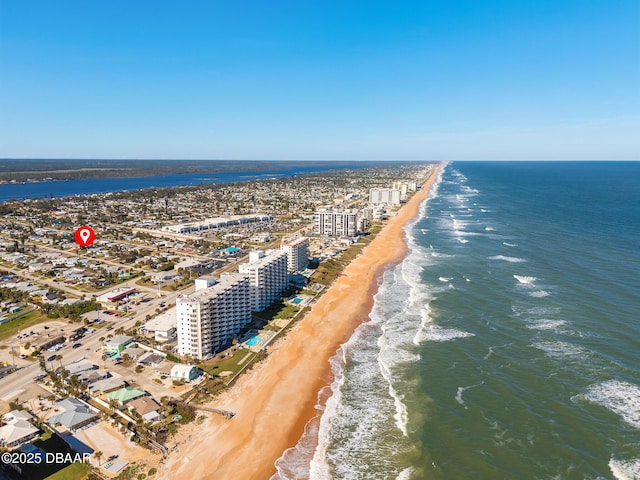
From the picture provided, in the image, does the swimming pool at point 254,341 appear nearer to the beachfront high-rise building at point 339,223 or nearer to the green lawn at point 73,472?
the green lawn at point 73,472

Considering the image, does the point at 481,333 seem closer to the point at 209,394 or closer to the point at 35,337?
the point at 209,394

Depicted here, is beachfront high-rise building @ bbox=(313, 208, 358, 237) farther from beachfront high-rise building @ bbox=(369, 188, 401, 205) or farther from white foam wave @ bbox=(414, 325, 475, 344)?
beachfront high-rise building @ bbox=(369, 188, 401, 205)

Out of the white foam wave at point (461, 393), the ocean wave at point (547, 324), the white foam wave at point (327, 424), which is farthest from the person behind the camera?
the ocean wave at point (547, 324)

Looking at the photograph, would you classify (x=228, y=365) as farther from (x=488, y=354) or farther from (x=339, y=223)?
(x=339, y=223)

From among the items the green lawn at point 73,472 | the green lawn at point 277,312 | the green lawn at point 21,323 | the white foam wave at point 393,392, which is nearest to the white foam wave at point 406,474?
the white foam wave at point 393,392

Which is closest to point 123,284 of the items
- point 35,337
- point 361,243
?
point 35,337

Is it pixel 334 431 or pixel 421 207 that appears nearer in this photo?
pixel 334 431
